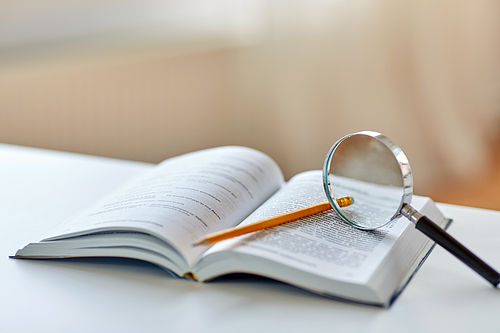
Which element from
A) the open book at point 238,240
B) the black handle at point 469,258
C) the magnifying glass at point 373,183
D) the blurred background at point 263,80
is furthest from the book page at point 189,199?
the blurred background at point 263,80

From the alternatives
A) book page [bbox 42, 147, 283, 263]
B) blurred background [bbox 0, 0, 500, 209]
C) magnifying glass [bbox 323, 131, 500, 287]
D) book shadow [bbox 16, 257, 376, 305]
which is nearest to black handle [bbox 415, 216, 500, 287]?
magnifying glass [bbox 323, 131, 500, 287]

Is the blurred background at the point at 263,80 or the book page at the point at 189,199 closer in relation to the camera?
the book page at the point at 189,199

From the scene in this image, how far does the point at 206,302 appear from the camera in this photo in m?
0.61

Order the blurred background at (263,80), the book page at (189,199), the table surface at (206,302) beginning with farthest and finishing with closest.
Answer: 1. the blurred background at (263,80)
2. the book page at (189,199)
3. the table surface at (206,302)

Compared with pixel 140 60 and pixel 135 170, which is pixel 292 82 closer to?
pixel 140 60

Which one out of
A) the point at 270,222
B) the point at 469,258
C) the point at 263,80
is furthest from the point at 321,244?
the point at 263,80

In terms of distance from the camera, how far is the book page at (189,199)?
0.67 meters

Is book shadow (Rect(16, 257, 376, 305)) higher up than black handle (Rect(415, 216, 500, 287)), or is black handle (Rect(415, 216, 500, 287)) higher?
black handle (Rect(415, 216, 500, 287))

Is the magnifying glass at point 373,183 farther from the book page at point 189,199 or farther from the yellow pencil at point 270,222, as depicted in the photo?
the book page at point 189,199

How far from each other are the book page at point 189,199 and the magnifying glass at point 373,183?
18 centimetres

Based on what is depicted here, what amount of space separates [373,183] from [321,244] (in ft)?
0.44

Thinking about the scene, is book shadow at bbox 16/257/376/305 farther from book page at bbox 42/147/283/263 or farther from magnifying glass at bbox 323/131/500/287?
magnifying glass at bbox 323/131/500/287

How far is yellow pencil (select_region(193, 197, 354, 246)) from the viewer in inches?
24.4

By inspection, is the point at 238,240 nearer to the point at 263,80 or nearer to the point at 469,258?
the point at 469,258
